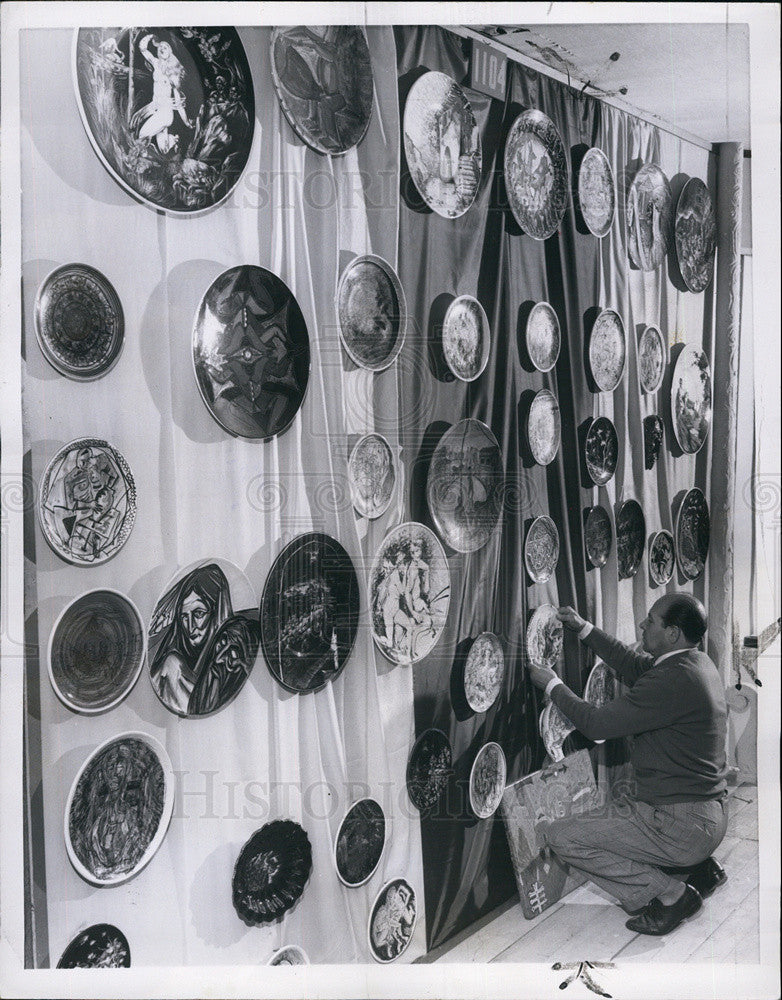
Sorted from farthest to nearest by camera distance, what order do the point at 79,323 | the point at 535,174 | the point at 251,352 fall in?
1. the point at 535,174
2. the point at 251,352
3. the point at 79,323

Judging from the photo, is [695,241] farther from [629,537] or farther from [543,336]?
[629,537]

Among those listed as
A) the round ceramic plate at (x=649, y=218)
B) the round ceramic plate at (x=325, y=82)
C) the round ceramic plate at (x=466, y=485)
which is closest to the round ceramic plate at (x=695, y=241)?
the round ceramic plate at (x=649, y=218)

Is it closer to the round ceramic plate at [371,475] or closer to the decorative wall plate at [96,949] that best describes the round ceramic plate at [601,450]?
the round ceramic plate at [371,475]

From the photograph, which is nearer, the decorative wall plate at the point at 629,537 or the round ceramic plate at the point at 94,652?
the round ceramic plate at the point at 94,652

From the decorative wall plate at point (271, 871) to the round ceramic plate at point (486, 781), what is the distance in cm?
39

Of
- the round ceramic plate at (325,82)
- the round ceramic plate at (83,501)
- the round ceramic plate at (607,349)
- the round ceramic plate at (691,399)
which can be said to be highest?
the round ceramic plate at (325,82)

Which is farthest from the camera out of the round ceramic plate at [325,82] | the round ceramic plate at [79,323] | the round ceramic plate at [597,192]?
the round ceramic plate at [597,192]

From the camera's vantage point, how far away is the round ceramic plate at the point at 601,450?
2121 millimetres

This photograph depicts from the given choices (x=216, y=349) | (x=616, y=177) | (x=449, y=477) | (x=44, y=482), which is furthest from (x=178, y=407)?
(x=616, y=177)

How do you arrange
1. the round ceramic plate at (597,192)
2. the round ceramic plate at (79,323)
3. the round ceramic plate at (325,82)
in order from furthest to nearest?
the round ceramic plate at (597,192)
the round ceramic plate at (325,82)
the round ceramic plate at (79,323)

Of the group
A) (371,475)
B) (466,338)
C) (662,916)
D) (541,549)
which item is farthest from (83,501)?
(662,916)

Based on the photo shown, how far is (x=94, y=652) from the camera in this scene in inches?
73.6

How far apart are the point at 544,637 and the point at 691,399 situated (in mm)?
655

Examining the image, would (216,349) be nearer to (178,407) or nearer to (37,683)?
(178,407)
